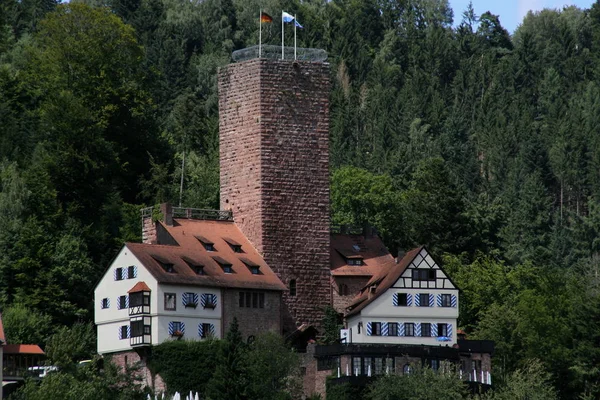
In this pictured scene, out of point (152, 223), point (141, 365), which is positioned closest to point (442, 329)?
point (141, 365)

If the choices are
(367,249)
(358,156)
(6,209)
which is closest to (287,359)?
(367,249)

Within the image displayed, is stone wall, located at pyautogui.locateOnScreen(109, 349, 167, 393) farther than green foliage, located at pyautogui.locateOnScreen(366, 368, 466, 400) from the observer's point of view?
Yes

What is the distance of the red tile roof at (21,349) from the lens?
80.6 meters

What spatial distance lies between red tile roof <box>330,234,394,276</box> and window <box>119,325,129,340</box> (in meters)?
10.7

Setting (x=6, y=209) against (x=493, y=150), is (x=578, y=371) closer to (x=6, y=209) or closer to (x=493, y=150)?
(x=6, y=209)

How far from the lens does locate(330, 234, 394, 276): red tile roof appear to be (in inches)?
3428

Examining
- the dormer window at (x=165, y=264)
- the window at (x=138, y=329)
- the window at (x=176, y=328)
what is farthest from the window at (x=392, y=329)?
the window at (x=138, y=329)

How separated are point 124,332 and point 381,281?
1170 cm

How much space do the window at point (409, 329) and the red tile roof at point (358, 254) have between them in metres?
4.52

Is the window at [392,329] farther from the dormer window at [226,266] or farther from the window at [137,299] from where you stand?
the window at [137,299]

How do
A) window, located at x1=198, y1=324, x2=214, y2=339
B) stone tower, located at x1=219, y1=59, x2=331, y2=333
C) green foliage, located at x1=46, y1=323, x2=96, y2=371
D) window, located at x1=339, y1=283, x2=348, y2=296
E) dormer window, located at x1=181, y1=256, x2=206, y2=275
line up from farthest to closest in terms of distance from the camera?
1. window, located at x1=339, y1=283, x2=348, y2=296
2. stone tower, located at x1=219, y1=59, x2=331, y2=333
3. dormer window, located at x1=181, y1=256, x2=206, y2=275
4. window, located at x1=198, y1=324, x2=214, y2=339
5. green foliage, located at x1=46, y1=323, x2=96, y2=371

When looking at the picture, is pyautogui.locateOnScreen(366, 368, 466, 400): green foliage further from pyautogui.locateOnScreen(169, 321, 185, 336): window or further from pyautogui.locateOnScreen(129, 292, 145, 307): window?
pyautogui.locateOnScreen(129, 292, 145, 307): window

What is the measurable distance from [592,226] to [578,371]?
42735mm

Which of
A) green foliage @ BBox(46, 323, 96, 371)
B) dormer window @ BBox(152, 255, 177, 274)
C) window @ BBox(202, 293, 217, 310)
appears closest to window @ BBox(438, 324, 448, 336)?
window @ BBox(202, 293, 217, 310)
